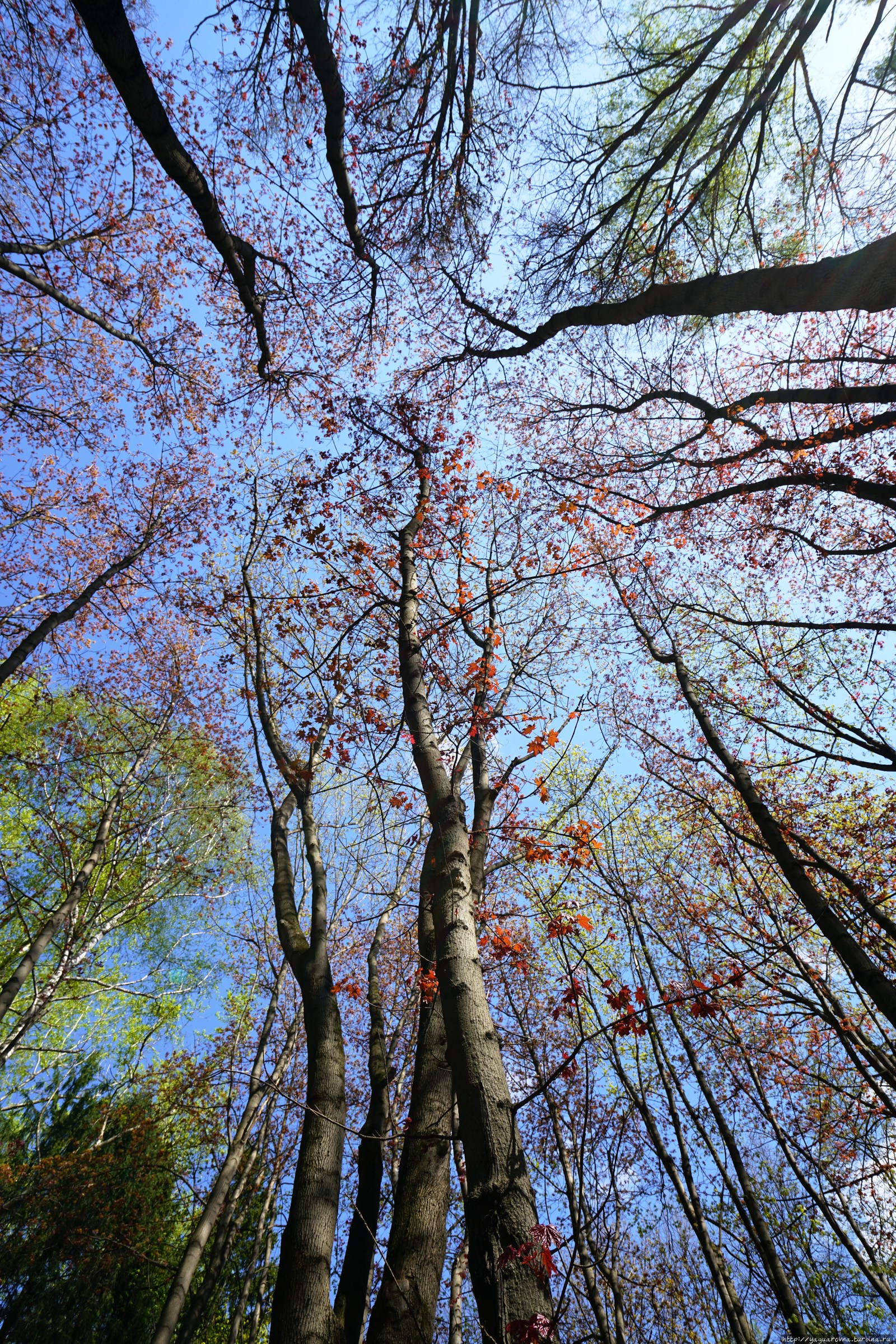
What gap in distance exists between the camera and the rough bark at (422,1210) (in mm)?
3158

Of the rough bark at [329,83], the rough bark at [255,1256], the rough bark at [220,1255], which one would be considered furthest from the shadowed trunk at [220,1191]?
the rough bark at [329,83]

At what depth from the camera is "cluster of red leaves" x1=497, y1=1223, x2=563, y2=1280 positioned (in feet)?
6.23

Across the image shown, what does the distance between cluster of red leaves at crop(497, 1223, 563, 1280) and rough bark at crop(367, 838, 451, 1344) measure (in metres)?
0.85

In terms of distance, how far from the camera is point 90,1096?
1284 centimetres

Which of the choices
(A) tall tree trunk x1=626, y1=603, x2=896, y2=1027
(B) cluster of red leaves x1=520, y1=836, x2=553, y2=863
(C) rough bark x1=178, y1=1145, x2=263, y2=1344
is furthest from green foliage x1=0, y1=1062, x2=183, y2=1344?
(A) tall tree trunk x1=626, y1=603, x2=896, y2=1027

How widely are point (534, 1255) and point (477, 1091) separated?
50 centimetres

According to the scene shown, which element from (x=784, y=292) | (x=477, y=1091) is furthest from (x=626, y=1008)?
(x=784, y=292)

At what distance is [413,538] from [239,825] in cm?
977

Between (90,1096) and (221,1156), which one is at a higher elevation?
(90,1096)

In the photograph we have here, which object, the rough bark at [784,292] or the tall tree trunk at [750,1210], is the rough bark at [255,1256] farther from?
the rough bark at [784,292]

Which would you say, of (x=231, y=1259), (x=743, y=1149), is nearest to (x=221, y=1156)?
(x=231, y=1259)

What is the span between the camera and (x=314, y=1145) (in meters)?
3.87

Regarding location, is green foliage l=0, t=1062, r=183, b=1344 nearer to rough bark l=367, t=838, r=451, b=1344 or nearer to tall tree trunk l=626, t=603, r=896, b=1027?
rough bark l=367, t=838, r=451, b=1344

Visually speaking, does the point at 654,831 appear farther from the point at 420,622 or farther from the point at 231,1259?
Answer: the point at 231,1259
